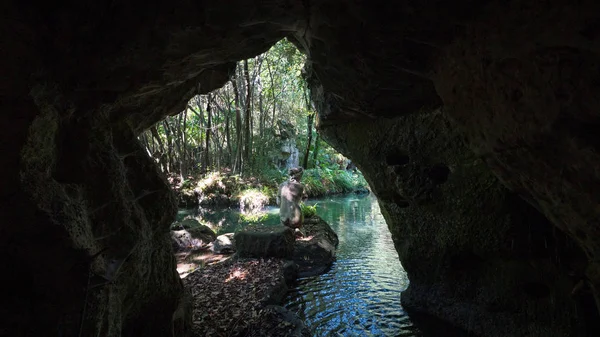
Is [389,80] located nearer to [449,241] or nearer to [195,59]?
[195,59]

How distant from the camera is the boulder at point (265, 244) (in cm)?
942

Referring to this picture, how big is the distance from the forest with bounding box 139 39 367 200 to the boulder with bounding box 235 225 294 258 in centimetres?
1155

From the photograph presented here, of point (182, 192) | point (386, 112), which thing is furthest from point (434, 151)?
point (182, 192)

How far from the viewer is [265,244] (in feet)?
31.0

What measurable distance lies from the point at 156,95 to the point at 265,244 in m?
5.56

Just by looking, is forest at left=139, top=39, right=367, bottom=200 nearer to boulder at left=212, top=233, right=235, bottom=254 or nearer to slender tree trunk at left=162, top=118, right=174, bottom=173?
slender tree trunk at left=162, top=118, right=174, bottom=173

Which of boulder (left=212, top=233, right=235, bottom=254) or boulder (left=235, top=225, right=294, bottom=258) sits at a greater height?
boulder (left=235, top=225, right=294, bottom=258)

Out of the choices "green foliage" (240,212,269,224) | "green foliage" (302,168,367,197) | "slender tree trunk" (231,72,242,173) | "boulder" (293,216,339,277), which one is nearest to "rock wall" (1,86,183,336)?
"boulder" (293,216,339,277)

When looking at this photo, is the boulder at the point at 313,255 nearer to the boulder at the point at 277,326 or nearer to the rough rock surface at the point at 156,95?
the boulder at the point at 277,326

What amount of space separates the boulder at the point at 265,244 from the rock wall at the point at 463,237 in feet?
10.4

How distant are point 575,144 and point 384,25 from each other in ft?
6.65

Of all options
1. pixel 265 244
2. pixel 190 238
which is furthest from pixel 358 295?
pixel 190 238

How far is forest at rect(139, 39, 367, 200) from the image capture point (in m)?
22.4

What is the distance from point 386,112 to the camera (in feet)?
20.1
